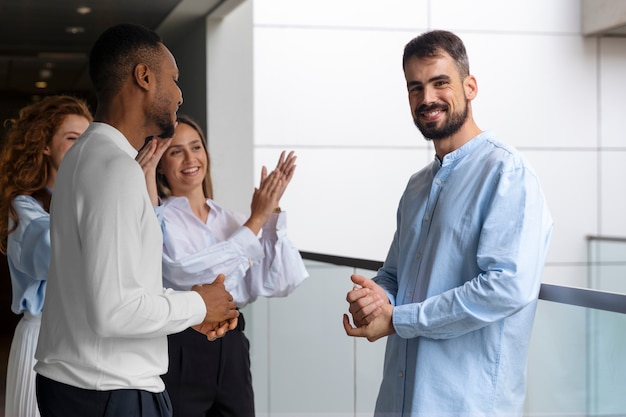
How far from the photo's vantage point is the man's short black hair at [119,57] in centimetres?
220

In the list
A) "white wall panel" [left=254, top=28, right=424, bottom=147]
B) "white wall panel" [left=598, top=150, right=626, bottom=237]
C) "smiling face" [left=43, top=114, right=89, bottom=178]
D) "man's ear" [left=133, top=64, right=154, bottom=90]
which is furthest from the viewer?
"white wall panel" [left=598, top=150, right=626, bottom=237]

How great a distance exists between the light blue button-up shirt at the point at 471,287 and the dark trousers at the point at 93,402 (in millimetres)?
623

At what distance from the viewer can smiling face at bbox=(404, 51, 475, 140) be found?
7.73 ft

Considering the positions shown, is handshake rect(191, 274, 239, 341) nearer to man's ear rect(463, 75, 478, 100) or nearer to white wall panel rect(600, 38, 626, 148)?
man's ear rect(463, 75, 478, 100)

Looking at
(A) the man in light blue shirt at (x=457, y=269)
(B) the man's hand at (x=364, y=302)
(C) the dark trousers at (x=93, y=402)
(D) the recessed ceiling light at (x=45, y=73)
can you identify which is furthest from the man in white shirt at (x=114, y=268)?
(D) the recessed ceiling light at (x=45, y=73)

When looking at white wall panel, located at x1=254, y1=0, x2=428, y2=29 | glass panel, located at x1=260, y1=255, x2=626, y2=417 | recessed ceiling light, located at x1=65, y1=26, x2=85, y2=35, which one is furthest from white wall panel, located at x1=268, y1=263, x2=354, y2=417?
white wall panel, located at x1=254, y1=0, x2=428, y2=29

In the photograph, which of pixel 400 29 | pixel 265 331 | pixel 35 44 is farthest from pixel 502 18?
pixel 265 331

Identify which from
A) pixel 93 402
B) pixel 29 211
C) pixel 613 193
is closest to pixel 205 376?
pixel 29 211

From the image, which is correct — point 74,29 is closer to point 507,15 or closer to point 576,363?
point 507,15

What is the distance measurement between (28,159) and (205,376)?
0.98m

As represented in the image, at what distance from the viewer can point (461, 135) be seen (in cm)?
236

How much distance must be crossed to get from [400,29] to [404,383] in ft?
22.7

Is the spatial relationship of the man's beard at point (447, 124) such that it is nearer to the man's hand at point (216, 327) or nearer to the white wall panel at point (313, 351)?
the man's hand at point (216, 327)

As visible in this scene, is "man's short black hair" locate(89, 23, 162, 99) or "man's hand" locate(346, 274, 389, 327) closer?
"man's short black hair" locate(89, 23, 162, 99)
